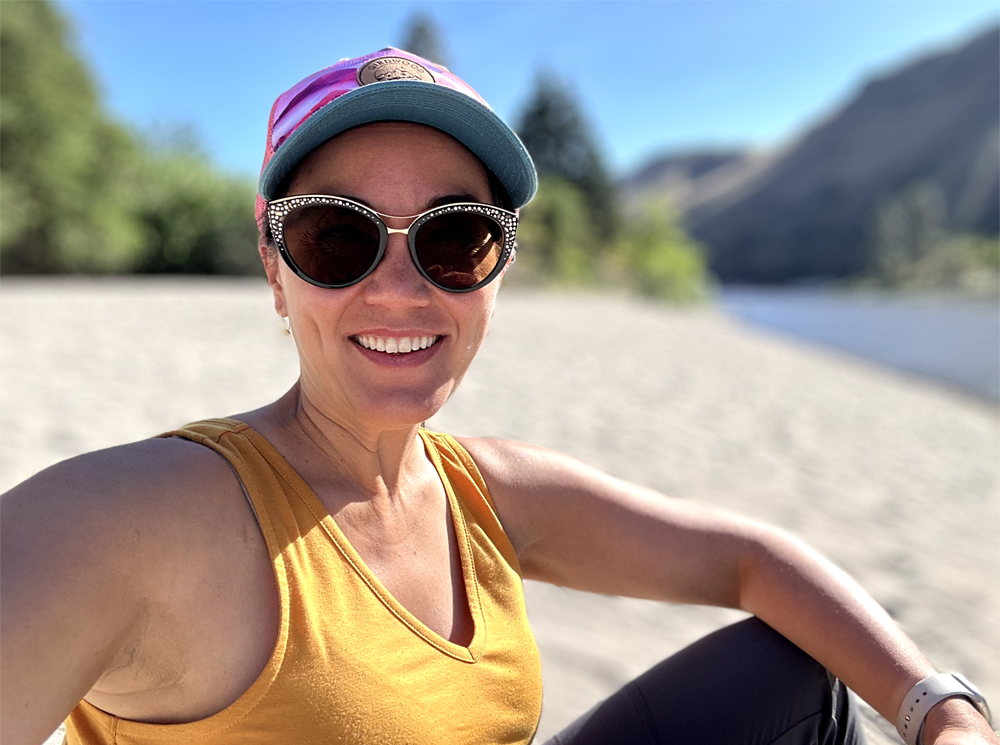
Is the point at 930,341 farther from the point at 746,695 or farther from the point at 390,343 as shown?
the point at 390,343

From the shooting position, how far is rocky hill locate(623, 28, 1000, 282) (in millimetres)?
106688

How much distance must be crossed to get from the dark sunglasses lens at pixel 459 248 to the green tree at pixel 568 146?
Result: 48778 millimetres

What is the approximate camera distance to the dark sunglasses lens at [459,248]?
4.44 feet

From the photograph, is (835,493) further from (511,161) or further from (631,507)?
(511,161)

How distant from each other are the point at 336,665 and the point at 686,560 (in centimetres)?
95

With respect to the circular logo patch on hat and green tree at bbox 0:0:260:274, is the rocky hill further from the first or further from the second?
the circular logo patch on hat

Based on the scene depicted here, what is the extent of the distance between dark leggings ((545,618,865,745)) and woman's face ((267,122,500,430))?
0.78 metres

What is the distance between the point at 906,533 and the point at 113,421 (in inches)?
197

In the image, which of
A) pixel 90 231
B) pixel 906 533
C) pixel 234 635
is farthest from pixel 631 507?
pixel 90 231

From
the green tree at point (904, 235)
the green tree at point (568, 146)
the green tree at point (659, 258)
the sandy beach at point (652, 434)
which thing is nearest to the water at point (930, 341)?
the sandy beach at point (652, 434)

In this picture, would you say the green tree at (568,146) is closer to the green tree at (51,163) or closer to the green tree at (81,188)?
the green tree at (81,188)

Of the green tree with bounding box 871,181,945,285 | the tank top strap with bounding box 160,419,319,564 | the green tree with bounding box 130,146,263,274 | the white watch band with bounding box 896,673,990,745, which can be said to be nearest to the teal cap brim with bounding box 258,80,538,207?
the tank top strap with bounding box 160,419,319,564

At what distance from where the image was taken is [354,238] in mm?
1317

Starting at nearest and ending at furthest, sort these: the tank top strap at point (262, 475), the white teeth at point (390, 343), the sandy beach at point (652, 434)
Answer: the tank top strap at point (262, 475) < the white teeth at point (390, 343) < the sandy beach at point (652, 434)
